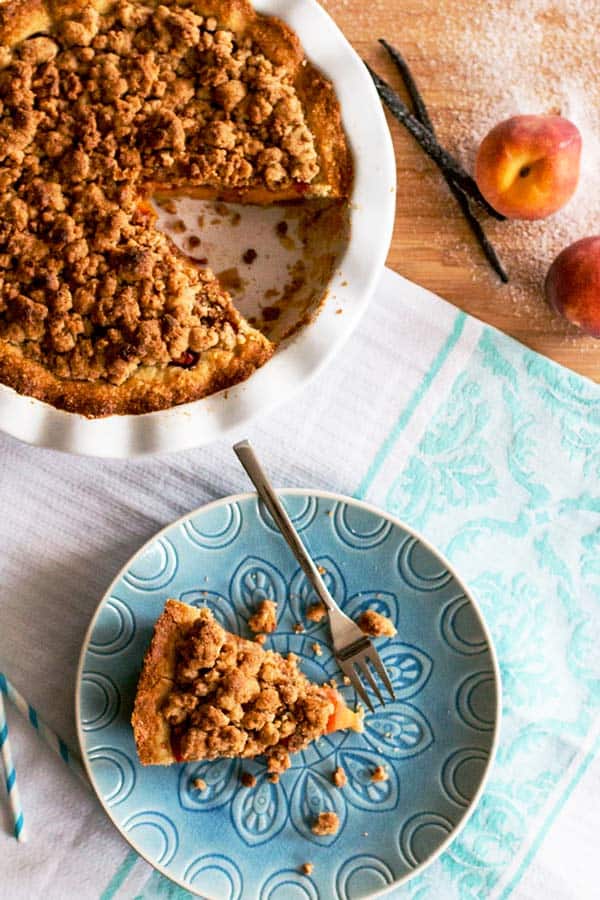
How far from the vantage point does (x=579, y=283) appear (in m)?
2.00

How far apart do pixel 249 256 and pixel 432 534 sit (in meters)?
0.71

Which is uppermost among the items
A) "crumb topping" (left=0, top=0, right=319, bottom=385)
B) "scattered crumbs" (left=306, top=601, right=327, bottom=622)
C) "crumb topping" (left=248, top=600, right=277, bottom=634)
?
"crumb topping" (left=0, top=0, right=319, bottom=385)

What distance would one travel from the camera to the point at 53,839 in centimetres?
205

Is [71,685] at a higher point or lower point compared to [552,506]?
lower

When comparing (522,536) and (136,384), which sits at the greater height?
(136,384)

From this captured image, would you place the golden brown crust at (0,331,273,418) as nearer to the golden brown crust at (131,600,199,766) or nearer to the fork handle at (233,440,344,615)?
the fork handle at (233,440,344,615)

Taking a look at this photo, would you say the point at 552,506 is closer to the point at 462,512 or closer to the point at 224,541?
the point at 462,512

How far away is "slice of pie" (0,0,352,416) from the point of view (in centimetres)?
181

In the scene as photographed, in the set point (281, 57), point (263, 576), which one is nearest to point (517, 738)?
point (263, 576)

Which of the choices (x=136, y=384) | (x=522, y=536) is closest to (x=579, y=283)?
(x=522, y=536)

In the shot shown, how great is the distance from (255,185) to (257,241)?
0.18m

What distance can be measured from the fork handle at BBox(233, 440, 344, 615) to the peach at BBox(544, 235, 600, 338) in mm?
723

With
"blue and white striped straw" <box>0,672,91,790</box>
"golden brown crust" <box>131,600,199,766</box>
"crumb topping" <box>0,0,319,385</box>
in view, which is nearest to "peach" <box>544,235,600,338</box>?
"crumb topping" <box>0,0,319,385</box>

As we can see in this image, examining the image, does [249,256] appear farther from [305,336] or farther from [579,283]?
[579,283]
